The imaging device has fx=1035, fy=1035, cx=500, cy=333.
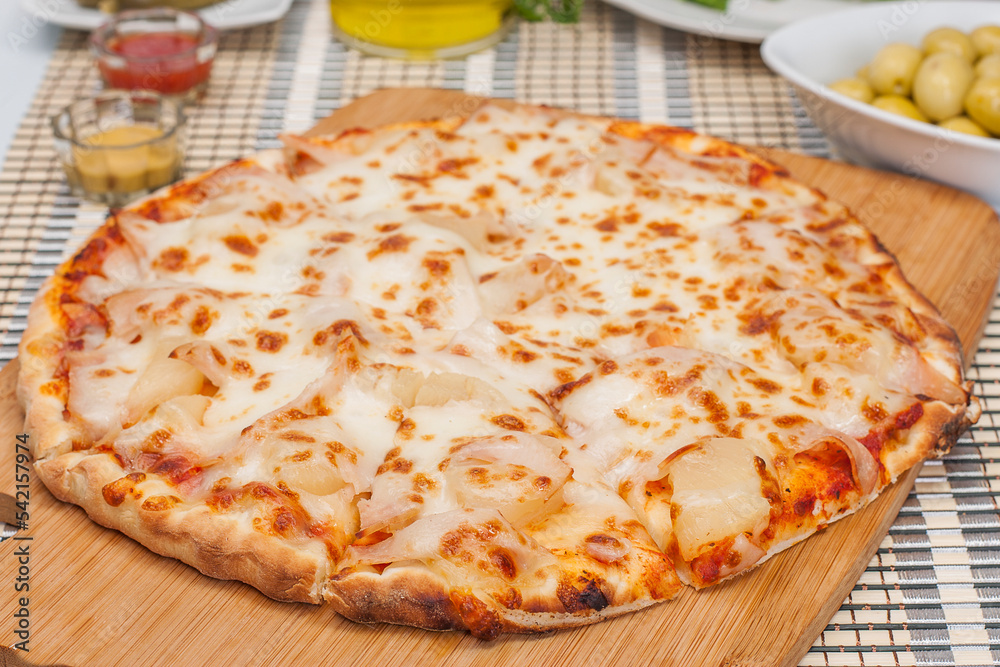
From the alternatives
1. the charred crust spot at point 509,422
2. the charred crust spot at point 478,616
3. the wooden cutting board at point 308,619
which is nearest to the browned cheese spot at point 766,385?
the wooden cutting board at point 308,619

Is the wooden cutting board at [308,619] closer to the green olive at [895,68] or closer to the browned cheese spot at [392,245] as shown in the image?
the browned cheese spot at [392,245]

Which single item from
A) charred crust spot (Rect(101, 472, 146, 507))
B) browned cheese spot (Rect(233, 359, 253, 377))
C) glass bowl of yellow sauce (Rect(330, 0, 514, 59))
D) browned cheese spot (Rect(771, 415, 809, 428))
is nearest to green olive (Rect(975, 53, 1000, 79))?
browned cheese spot (Rect(771, 415, 809, 428))

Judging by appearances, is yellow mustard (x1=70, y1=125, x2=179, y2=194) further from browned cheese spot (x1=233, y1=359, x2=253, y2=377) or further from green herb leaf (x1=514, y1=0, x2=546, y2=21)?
green herb leaf (x1=514, y1=0, x2=546, y2=21)

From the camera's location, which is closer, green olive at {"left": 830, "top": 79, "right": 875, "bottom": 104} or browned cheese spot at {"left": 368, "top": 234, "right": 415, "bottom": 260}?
browned cheese spot at {"left": 368, "top": 234, "right": 415, "bottom": 260}

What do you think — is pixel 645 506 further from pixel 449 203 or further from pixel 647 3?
pixel 647 3

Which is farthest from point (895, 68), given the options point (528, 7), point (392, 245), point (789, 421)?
point (392, 245)
